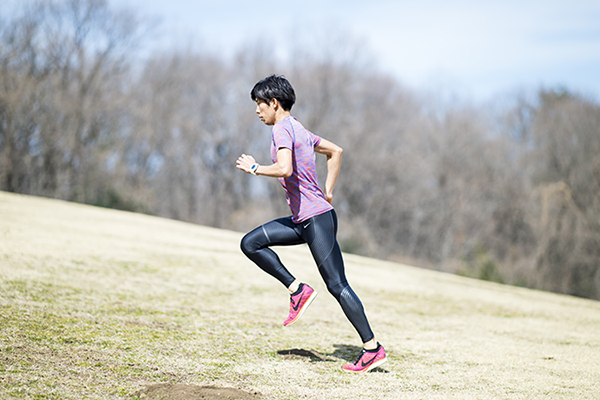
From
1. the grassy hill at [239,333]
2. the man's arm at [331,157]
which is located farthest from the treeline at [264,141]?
the man's arm at [331,157]

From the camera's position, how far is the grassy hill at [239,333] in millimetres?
3387

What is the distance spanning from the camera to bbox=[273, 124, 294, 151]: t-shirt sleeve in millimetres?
3535

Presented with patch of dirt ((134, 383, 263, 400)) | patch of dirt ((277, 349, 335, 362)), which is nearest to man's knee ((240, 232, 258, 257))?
patch of dirt ((277, 349, 335, 362))

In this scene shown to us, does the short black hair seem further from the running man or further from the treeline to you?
the treeline

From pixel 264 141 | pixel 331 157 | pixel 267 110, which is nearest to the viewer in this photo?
pixel 267 110

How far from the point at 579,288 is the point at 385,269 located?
14321mm

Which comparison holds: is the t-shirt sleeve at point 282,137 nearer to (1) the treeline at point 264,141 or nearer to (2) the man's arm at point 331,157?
(2) the man's arm at point 331,157

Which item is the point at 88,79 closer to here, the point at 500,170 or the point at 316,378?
the point at 500,170

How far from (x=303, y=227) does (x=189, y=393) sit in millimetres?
1372

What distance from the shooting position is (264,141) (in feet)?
Result: 117

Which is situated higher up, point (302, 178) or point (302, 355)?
point (302, 178)

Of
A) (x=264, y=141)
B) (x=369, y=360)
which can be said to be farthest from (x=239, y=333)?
(x=264, y=141)

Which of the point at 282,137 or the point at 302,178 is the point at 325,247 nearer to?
the point at 302,178

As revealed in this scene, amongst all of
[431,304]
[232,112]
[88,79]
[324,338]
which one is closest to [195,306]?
[324,338]
